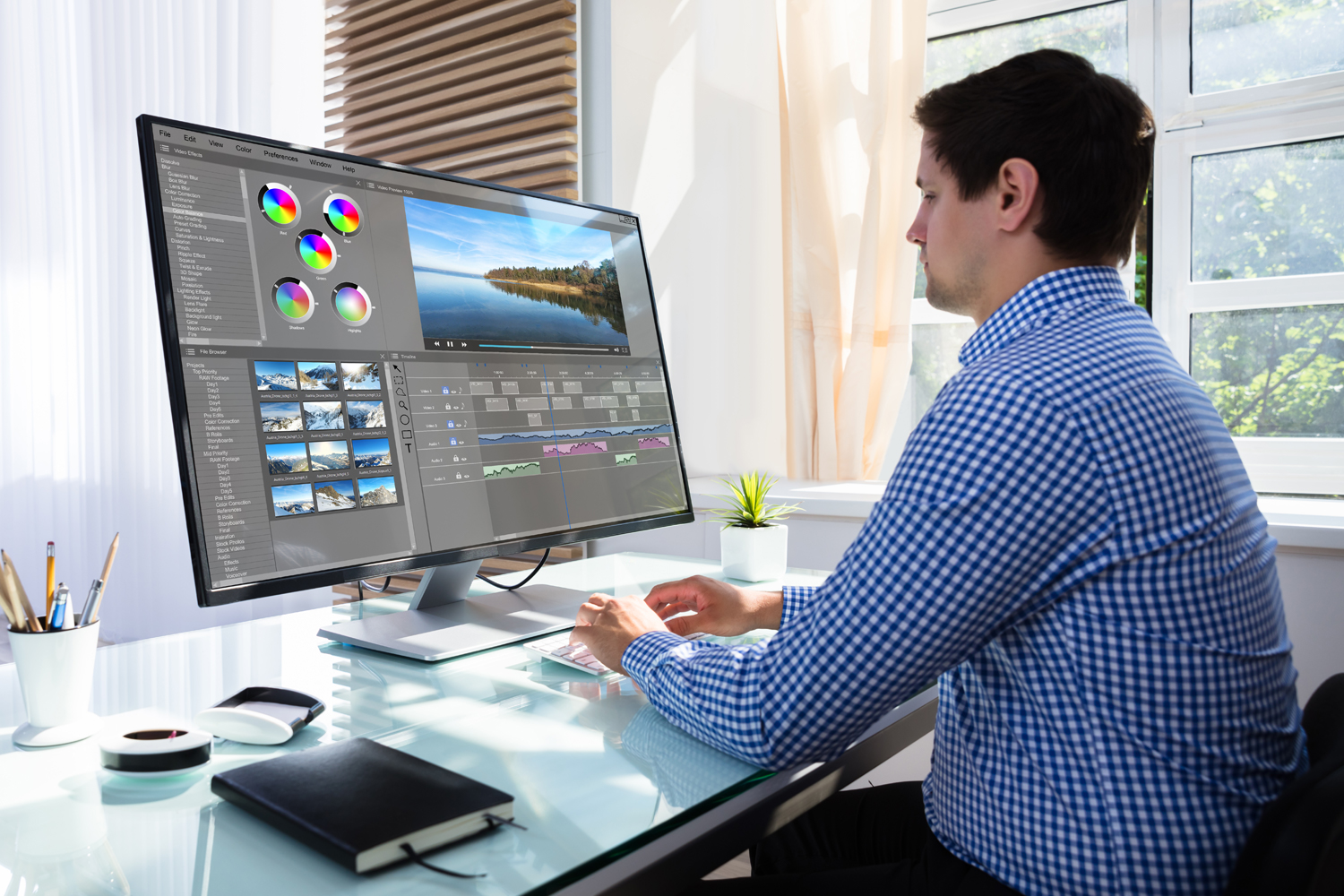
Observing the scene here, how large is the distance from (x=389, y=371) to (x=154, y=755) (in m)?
0.52

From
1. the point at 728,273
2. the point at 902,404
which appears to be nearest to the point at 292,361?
the point at 728,273

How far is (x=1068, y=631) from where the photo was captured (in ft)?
2.71

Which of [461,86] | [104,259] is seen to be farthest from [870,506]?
[104,259]

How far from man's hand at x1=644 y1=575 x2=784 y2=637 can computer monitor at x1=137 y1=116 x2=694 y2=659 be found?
0.53ft

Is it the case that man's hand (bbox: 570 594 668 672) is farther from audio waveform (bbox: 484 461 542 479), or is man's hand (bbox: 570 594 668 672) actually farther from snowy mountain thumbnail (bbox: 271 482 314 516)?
snowy mountain thumbnail (bbox: 271 482 314 516)

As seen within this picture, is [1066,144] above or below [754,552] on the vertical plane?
above

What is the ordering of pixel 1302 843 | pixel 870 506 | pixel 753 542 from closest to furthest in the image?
pixel 1302 843 < pixel 753 542 < pixel 870 506

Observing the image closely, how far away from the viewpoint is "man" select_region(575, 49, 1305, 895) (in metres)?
0.80

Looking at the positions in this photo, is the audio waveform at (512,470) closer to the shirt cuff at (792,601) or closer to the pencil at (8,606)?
the shirt cuff at (792,601)

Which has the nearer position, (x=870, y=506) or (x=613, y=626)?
(x=613, y=626)

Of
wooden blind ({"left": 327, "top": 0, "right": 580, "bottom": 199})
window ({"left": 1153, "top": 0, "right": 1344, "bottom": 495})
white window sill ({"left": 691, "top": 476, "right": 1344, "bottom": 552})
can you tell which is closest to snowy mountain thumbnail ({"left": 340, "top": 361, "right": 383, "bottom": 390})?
white window sill ({"left": 691, "top": 476, "right": 1344, "bottom": 552})

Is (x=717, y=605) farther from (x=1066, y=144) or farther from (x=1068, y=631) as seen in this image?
(x=1066, y=144)

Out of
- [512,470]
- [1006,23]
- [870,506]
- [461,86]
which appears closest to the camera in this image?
[512,470]

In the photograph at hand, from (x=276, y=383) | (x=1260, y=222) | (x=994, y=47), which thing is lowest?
(x=276, y=383)
